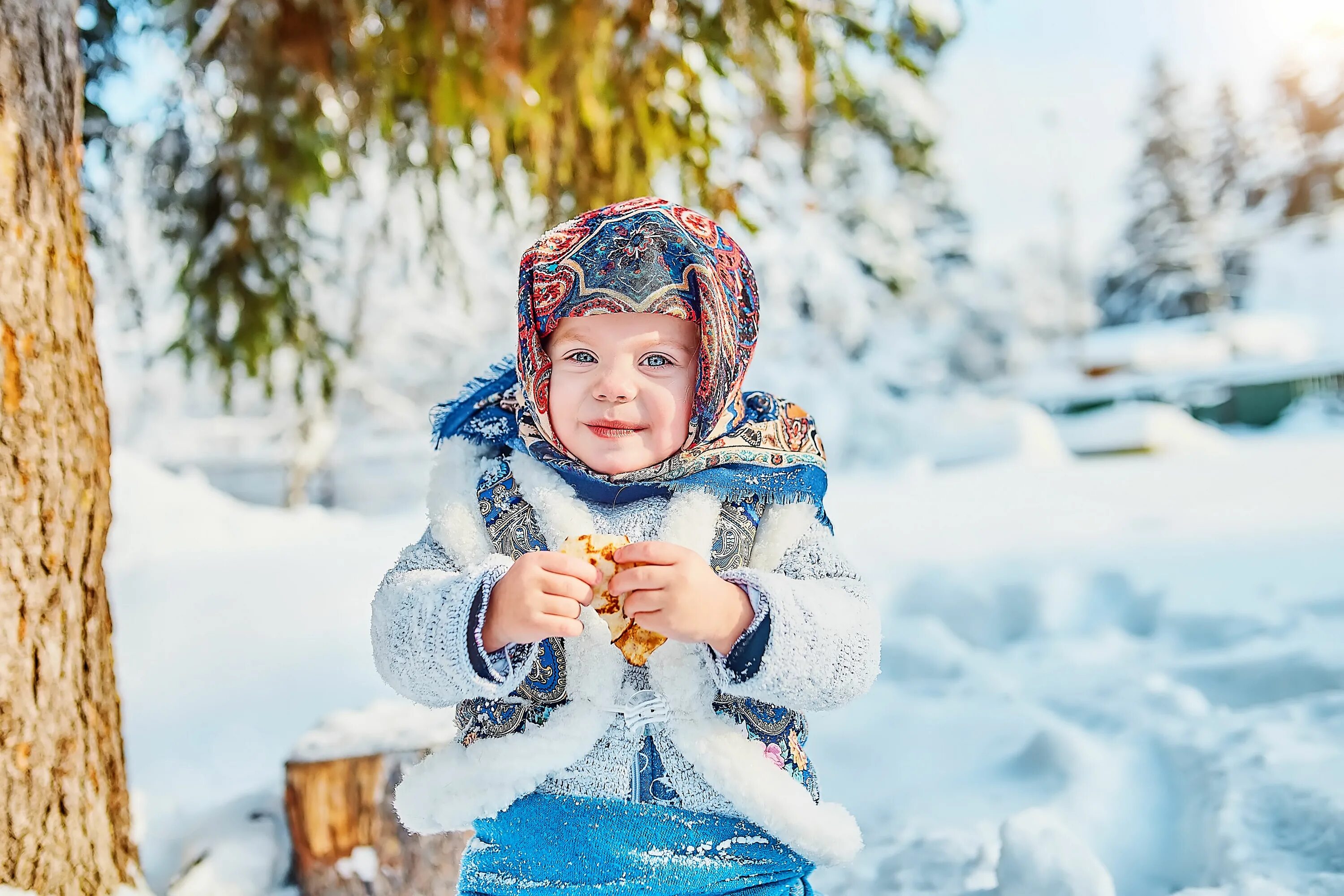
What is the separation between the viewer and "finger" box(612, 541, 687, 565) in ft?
4.49

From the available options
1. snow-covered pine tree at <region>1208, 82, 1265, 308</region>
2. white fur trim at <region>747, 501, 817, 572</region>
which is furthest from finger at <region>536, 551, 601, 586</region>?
snow-covered pine tree at <region>1208, 82, 1265, 308</region>

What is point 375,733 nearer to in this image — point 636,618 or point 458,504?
point 458,504

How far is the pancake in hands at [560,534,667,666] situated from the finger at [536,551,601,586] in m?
0.02

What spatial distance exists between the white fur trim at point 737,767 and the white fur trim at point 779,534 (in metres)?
0.18

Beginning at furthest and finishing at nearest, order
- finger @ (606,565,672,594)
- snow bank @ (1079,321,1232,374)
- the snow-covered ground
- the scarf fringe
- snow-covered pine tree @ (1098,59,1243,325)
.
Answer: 1. snow-covered pine tree @ (1098,59,1243,325)
2. snow bank @ (1079,321,1232,374)
3. the snow-covered ground
4. the scarf fringe
5. finger @ (606,565,672,594)

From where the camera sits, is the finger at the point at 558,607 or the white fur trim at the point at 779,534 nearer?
the finger at the point at 558,607

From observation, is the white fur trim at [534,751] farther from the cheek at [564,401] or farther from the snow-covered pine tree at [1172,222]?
the snow-covered pine tree at [1172,222]

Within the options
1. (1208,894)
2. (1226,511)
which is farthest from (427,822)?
(1226,511)

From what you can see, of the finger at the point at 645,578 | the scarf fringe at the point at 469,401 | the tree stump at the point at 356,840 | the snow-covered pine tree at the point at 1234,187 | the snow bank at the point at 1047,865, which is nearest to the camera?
the finger at the point at 645,578

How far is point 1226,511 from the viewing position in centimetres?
603

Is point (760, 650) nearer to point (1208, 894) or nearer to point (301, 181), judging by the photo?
point (1208, 894)

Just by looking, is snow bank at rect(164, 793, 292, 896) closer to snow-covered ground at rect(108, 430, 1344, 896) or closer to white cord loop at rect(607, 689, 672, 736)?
snow-covered ground at rect(108, 430, 1344, 896)

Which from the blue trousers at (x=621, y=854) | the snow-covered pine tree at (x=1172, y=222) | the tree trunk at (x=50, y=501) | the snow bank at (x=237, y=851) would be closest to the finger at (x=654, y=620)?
the blue trousers at (x=621, y=854)

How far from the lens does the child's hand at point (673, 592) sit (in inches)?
53.4
